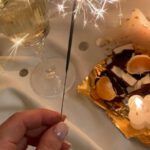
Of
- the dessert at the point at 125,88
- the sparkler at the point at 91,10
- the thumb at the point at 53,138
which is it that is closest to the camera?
the thumb at the point at 53,138

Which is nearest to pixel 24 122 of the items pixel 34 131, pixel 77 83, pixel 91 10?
pixel 34 131

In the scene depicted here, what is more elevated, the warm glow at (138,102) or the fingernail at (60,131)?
the warm glow at (138,102)

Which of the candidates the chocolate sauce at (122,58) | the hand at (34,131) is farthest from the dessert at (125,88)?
→ the hand at (34,131)

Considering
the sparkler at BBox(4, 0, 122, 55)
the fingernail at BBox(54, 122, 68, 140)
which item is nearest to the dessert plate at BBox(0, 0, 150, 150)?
the sparkler at BBox(4, 0, 122, 55)

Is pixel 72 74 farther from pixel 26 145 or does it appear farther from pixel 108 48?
pixel 26 145

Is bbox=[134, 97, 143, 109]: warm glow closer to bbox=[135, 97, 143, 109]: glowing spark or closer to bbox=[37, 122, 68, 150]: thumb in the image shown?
bbox=[135, 97, 143, 109]: glowing spark

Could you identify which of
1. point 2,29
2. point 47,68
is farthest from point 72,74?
point 2,29

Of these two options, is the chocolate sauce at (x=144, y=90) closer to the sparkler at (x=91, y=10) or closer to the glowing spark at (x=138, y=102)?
the glowing spark at (x=138, y=102)
